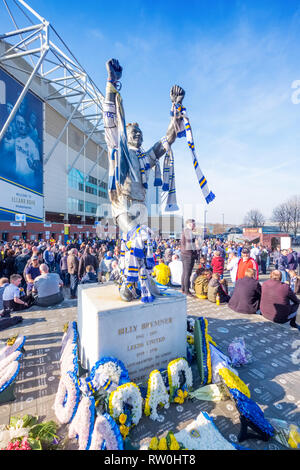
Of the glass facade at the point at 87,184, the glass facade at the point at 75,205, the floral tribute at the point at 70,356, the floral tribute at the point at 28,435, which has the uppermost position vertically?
the glass facade at the point at 87,184

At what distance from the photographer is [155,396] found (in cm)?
241

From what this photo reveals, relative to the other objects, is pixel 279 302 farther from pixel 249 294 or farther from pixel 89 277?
pixel 89 277

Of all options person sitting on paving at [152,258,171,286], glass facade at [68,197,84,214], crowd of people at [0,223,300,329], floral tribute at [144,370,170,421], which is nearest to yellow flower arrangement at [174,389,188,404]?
floral tribute at [144,370,170,421]

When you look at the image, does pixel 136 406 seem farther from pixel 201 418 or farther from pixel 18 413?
pixel 18 413

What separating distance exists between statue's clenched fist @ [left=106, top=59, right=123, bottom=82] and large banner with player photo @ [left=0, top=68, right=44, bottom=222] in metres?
13.9

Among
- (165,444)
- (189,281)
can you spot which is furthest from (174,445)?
(189,281)

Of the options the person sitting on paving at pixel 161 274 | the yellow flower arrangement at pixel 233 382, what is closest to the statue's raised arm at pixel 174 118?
the yellow flower arrangement at pixel 233 382

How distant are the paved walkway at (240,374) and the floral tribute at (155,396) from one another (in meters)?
0.08

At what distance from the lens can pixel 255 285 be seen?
17.5 feet

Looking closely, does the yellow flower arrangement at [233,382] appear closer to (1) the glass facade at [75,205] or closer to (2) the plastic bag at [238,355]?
(2) the plastic bag at [238,355]

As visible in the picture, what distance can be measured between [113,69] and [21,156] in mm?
15189

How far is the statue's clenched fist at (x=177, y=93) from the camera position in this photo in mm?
3600

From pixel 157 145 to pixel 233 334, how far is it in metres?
3.89

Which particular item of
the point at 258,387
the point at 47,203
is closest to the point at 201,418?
the point at 258,387
